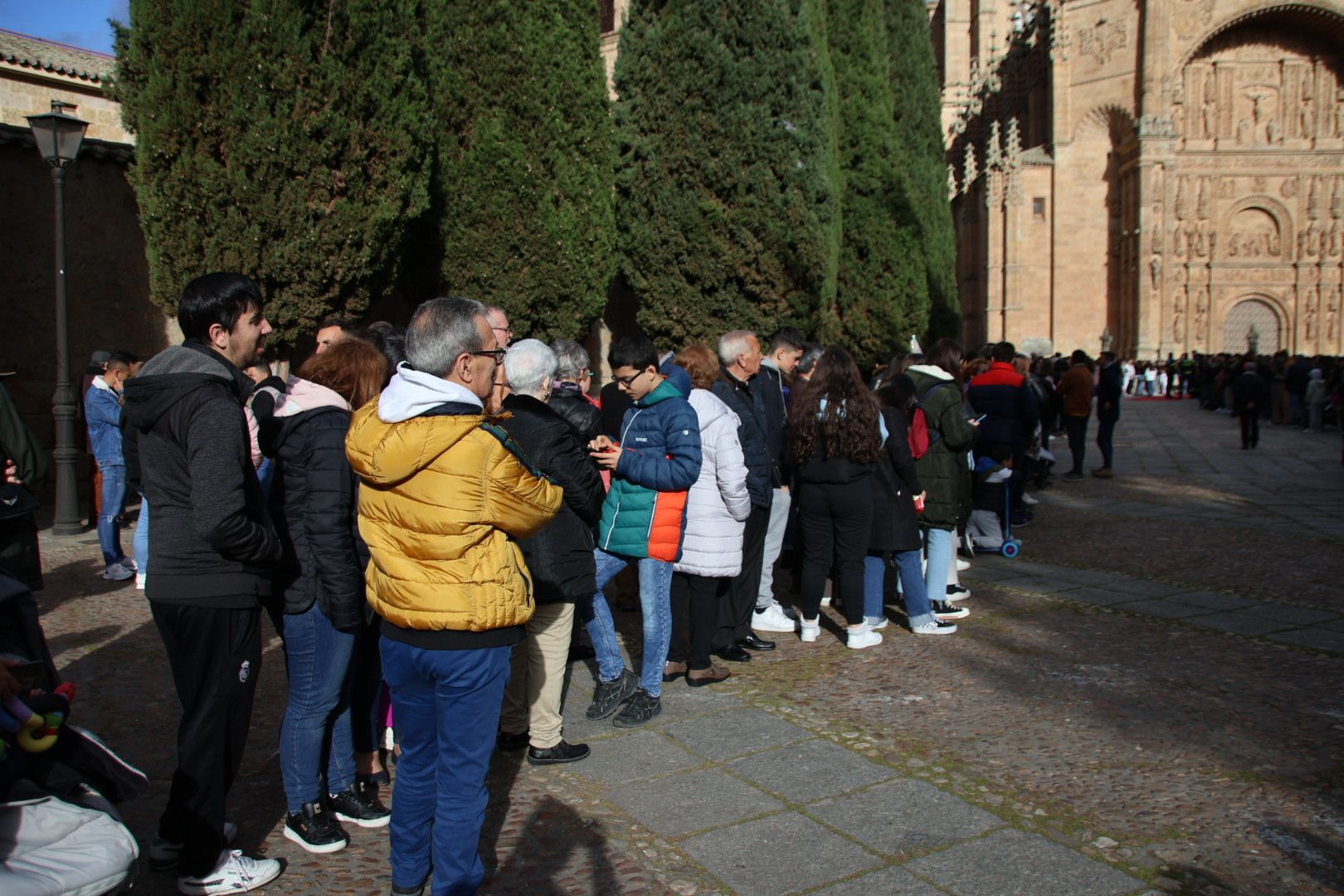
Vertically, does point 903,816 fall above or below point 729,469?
below

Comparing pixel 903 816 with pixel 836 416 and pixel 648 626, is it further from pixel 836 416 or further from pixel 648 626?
pixel 836 416

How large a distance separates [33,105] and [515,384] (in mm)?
19783

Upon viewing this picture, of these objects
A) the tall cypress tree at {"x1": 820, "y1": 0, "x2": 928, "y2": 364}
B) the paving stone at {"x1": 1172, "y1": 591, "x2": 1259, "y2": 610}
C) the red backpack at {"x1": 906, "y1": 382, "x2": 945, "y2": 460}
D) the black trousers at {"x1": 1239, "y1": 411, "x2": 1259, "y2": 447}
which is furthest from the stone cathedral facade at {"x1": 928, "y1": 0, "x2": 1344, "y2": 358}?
the red backpack at {"x1": 906, "y1": 382, "x2": 945, "y2": 460}

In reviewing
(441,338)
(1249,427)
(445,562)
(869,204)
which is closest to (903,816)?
(445,562)

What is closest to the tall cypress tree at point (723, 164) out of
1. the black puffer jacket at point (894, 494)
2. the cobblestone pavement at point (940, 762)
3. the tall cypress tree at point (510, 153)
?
the tall cypress tree at point (510, 153)

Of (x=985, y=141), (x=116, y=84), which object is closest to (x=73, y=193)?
(x=116, y=84)

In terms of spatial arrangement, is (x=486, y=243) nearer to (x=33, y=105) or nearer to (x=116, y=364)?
(x=116, y=364)

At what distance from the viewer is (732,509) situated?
5.34 meters

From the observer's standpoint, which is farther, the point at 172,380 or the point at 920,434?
the point at 920,434

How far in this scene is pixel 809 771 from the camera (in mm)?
4391

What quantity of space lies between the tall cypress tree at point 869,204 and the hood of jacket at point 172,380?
1344cm

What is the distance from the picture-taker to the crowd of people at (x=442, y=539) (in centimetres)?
304

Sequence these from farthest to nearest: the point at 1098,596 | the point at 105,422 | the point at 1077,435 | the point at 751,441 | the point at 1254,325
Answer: the point at 1254,325 < the point at 1077,435 < the point at 105,422 < the point at 1098,596 < the point at 751,441

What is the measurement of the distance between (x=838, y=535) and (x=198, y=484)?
3956 millimetres
